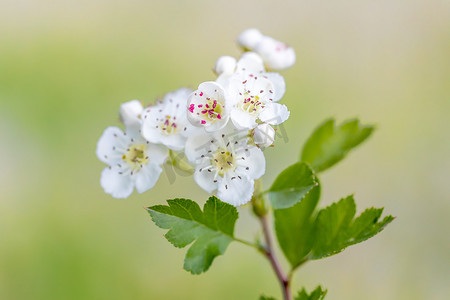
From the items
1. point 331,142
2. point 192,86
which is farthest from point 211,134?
point 192,86

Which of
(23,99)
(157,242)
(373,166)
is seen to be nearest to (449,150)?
(373,166)

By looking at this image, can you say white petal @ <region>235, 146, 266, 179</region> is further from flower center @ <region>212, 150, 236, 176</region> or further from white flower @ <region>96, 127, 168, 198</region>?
white flower @ <region>96, 127, 168, 198</region>

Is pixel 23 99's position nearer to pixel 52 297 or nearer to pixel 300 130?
pixel 52 297

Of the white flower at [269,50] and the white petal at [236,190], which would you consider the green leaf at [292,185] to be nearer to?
the white petal at [236,190]

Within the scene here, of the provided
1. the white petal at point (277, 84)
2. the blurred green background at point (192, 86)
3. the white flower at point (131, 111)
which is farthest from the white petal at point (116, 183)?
the blurred green background at point (192, 86)

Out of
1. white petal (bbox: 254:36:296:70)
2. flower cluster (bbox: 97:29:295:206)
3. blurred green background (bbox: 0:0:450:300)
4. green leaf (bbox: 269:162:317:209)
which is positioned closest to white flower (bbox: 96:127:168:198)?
flower cluster (bbox: 97:29:295:206)

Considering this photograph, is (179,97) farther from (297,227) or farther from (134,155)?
(297,227)
